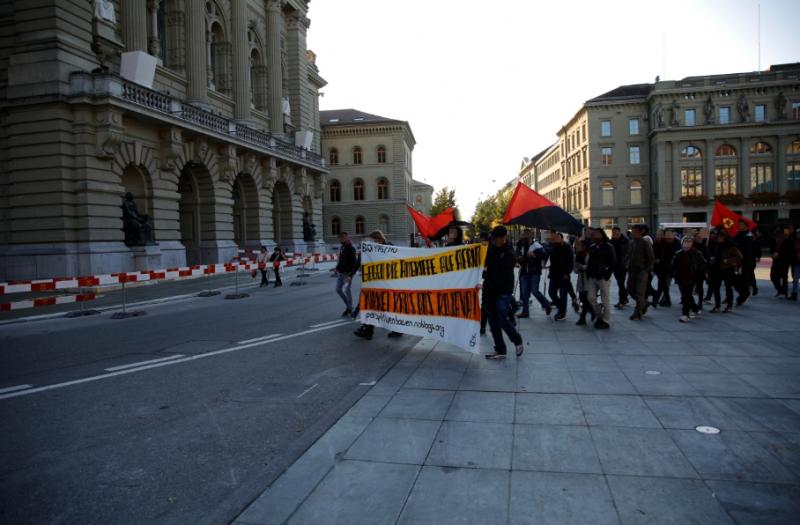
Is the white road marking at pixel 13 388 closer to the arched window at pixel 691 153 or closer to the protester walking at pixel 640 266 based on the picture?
the protester walking at pixel 640 266

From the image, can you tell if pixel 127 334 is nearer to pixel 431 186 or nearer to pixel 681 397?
pixel 681 397

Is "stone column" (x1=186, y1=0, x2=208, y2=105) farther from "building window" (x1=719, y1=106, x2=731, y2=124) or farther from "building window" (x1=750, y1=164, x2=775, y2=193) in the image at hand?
"building window" (x1=750, y1=164, x2=775, y2=193)

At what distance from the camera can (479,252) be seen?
24.8 feet

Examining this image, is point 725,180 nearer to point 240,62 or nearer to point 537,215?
point 240,62

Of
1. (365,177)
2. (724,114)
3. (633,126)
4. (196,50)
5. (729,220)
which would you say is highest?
(724,114)

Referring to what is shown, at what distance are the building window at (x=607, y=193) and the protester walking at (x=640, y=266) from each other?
60.8 m

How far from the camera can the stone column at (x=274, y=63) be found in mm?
41625

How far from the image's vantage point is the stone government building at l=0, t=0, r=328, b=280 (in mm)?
20797

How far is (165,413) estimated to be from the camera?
552 centimetres

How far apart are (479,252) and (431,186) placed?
5287 inches

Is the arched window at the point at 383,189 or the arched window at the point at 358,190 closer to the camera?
the arched window at the point at 383,189

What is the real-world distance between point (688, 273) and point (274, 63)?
1495 inches

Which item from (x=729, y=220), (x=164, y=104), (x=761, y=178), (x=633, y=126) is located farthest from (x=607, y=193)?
(x=729, y=220)

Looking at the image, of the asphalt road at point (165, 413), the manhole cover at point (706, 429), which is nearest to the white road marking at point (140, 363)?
the asphalt road at point (165, 413)
